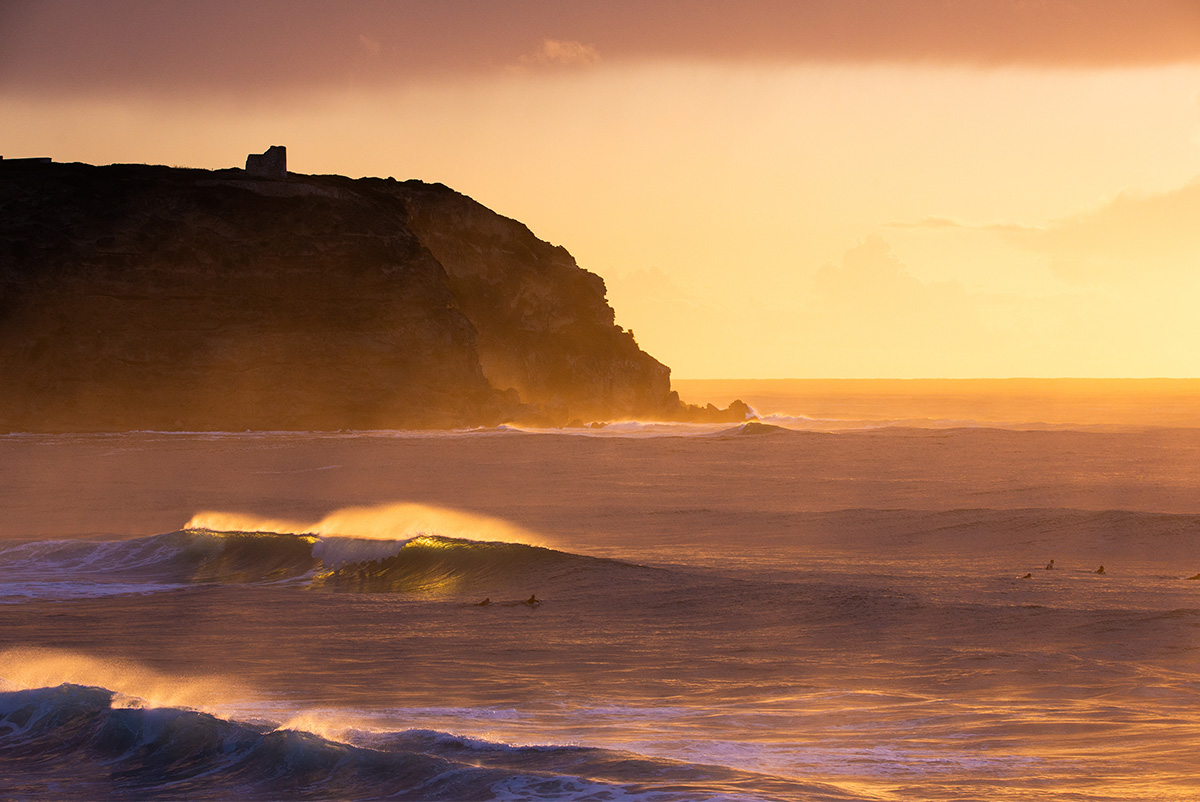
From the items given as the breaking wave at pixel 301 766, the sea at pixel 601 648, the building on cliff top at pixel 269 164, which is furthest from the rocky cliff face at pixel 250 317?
the breaking wave at pixel 301 766

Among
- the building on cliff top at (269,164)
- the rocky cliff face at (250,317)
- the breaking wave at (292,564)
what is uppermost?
the building on cliff top at (269,164)

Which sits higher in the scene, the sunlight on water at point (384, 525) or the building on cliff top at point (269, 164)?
the building on cliff top at point (269, 164)

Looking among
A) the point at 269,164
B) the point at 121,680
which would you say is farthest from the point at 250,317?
the point at 121,680

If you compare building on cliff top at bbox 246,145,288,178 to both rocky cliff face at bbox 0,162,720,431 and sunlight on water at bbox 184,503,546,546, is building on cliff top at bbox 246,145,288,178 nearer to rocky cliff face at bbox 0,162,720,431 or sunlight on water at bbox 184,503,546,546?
rocky cliff face at bbox 0,162,720,431

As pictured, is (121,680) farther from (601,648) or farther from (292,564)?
(292,564)

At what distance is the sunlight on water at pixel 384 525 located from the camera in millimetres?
26609

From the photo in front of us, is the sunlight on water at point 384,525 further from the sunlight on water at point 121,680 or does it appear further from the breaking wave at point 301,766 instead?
the breaking wave at point 301,766

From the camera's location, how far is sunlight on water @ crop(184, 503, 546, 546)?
26609 millimetres

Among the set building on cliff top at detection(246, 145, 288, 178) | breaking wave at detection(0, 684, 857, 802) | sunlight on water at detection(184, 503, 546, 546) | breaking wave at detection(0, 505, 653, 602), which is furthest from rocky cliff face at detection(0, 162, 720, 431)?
breaking wave at detection(0, 684, 857, 802)

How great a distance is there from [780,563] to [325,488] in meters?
23.2

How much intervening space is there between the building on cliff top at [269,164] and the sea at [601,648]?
7385 centimetres

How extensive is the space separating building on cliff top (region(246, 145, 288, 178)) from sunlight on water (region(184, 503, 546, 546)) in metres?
79.1

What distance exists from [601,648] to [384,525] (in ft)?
51.0

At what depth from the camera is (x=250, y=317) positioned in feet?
286
